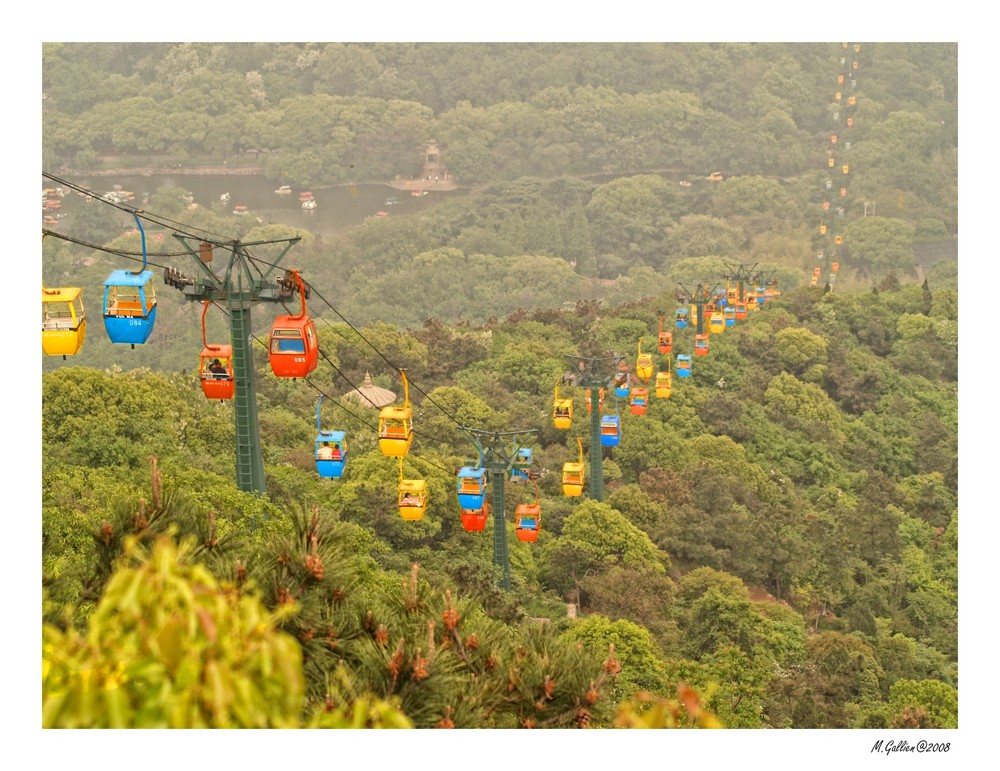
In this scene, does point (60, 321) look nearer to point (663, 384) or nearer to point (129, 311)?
point (129, 311)

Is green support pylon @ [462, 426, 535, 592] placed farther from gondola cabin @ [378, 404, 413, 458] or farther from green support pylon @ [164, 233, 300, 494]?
green support pylon @ [164, 233, 300, 494]

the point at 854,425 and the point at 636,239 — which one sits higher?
the point at 636,239

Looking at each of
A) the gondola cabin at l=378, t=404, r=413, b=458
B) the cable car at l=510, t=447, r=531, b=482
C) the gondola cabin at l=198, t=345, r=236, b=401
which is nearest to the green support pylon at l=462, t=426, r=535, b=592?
the cable car at l=510, t=447, r=531, b=482

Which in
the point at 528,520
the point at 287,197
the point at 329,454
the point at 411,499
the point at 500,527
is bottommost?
the point at 528,520

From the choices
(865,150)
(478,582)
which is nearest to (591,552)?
(478,582)

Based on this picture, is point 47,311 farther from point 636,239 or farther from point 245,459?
point 636,239

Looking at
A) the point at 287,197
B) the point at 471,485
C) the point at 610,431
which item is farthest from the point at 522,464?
the point at 287,197

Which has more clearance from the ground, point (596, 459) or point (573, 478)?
point (596, 459)

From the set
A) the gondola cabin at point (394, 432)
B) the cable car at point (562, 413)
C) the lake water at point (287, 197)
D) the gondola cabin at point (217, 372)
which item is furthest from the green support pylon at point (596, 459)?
the lake water at point (287, 197)
